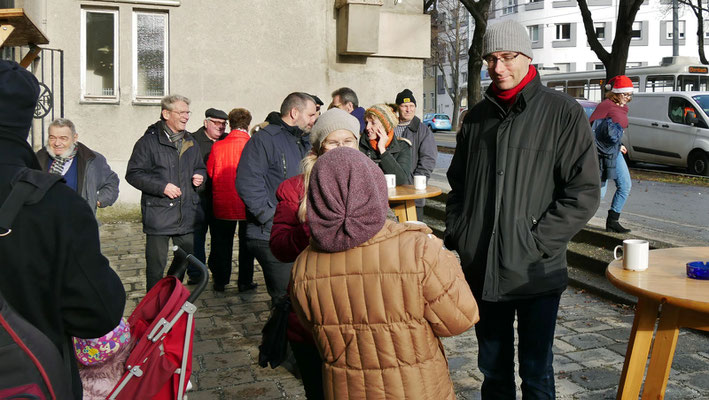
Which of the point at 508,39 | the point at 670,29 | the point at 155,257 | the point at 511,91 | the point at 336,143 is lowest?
the point at 155,257

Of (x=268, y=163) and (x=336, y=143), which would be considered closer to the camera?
(x=336, y=143)

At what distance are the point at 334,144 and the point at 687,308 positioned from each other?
1731 mm

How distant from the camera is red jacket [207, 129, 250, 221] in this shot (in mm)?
7570

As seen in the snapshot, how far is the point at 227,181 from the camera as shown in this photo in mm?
7582

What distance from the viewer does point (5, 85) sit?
6.46ft

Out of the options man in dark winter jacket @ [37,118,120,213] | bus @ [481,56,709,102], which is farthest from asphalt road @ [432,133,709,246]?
bus @ [481,56,709,102]

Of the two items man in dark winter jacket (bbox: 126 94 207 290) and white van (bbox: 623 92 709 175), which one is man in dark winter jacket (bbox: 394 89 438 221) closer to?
man in dark winter jacket (bbox: 126 94 207 290)

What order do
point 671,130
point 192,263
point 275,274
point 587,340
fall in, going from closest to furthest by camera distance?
point 192,263 < point 275,274 < point 587,340 < point 671,130

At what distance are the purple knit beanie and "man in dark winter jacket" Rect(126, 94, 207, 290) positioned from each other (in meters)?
4.09

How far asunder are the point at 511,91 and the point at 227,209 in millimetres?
4652

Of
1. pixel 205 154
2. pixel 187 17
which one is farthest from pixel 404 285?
pixel 187 17

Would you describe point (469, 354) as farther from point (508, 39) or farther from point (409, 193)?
point (508, 39)

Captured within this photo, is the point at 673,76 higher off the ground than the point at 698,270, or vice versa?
the point at 673,76

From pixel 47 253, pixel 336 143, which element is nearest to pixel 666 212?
pixel 336 143
